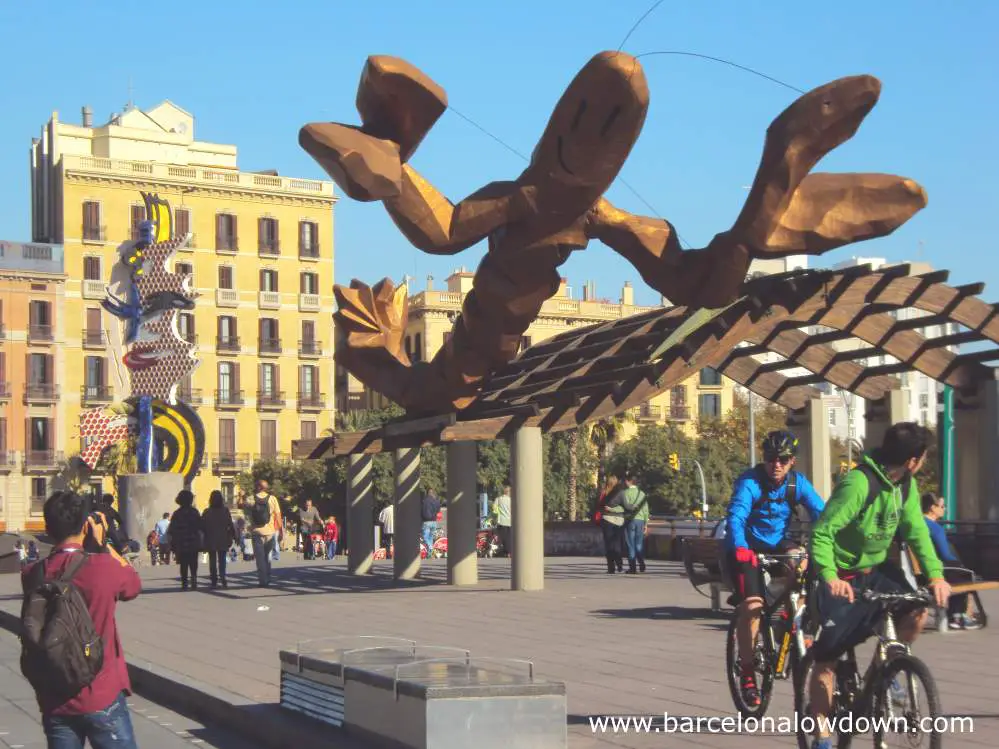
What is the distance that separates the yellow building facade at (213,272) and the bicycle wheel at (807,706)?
257ft

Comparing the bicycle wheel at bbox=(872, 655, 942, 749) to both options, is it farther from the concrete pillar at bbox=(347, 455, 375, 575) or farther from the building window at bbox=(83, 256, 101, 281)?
the building window at bbox=(83, 256, 101, 281)

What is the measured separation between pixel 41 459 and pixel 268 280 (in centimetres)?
1577

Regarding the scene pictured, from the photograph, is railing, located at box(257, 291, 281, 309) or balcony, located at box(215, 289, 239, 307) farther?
railing, located at box(257, 291, 281, 309)

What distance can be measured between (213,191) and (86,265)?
320 inches

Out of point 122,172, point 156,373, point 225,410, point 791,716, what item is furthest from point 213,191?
point 791,716

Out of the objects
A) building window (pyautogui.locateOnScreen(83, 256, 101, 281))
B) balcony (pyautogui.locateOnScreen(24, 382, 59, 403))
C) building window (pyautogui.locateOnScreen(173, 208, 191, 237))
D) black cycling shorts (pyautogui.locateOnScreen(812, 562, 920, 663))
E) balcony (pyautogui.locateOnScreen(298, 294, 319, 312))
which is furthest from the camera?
balcony (pyautogui.locateOnScreen(298, 294, 319, 312))

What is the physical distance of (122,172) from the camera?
85688 mm

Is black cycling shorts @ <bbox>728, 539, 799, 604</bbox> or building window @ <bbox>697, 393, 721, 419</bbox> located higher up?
building window @ <bbox>697, 393, 721, 419</bbox>

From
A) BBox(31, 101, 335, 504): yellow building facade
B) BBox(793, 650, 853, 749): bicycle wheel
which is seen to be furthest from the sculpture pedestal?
BBox(31, 101, 335, 504): yellow building facade

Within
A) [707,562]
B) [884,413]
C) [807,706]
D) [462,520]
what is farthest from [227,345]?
[807,706]

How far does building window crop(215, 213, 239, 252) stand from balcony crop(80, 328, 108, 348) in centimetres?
800

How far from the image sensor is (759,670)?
8906 mm

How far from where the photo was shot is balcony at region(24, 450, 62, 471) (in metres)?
83.1

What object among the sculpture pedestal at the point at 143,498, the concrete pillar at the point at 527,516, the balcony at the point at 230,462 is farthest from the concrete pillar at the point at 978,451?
the balcony at the point at 230,462
